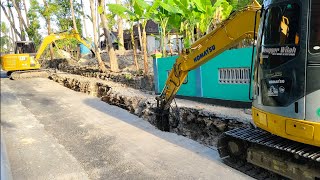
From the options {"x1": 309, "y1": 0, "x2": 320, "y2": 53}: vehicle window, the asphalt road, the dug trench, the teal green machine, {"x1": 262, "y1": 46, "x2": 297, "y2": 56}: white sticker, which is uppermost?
{"x1": 309, "y1": 0, "x2": 320, "y2": 53}: vehicle window

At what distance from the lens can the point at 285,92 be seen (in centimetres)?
387

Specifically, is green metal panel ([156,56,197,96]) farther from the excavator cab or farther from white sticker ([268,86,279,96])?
the excavator cab

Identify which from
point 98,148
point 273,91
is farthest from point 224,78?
point 273,91

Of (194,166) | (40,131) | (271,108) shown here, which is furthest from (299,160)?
(40,131)

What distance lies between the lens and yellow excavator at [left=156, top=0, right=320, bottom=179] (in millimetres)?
3559

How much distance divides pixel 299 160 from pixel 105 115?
6800mm

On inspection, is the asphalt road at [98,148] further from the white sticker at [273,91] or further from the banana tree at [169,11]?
the banana tree at [169,11]

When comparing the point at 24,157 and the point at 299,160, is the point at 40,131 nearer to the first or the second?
the point at 24,157

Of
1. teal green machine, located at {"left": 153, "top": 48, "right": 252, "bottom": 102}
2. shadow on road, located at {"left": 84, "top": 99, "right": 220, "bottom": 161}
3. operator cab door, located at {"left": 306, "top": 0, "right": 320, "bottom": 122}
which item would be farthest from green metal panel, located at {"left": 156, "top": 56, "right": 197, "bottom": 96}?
operator cab door, located at {"left": 306, "top": 0, "right": 320, "bottom": 122}

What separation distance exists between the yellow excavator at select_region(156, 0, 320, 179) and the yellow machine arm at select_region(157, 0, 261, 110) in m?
0.03

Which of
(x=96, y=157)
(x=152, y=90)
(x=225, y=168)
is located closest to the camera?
(x=225, y=168)

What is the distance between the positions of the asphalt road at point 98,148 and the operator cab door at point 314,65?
170 centimetres

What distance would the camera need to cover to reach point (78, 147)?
675 centimetres

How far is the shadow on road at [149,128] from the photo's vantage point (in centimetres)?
599
